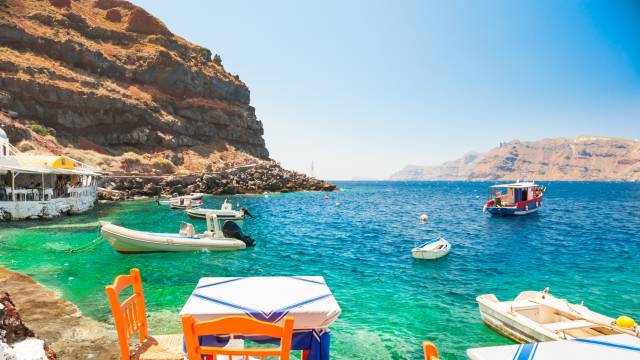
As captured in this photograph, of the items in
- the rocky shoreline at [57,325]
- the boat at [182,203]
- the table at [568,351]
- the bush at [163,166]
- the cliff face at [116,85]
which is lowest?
the rocky shoreline at [57,325]

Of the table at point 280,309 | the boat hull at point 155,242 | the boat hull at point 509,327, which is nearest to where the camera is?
the table at point 280,309

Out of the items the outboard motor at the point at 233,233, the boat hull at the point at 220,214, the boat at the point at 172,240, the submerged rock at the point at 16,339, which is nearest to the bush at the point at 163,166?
the boat hull at the point at 220,214

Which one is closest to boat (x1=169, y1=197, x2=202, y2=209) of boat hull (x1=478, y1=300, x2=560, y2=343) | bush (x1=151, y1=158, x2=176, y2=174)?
bush (x1=151, y1=158, x2=176, y2=174)

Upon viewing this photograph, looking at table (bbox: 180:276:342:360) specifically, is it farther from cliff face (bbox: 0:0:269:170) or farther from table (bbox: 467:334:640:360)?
cliff face (bbox: 0:0:269:170)

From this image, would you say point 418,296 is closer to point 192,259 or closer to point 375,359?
point 375,359

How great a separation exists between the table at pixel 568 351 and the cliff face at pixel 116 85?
76.3 m

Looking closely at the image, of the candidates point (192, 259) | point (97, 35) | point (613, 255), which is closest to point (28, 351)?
point (192, 259)

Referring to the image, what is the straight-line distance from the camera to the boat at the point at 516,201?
4072cm

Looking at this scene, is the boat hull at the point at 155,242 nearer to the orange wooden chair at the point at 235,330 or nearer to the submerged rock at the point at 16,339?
the submerged rock at the point at 16,339

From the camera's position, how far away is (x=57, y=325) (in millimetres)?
8789

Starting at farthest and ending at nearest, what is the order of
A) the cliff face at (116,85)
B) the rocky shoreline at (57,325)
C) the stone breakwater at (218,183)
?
the cliff face at (116,85)
the stone breakwater at (218,183)
the rocky shoreline at (57,325)

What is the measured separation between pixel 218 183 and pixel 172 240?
165ft

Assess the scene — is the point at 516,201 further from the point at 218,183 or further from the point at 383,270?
the point at 218,183

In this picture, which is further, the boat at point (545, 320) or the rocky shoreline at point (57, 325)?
the boat at point (545, 320)
